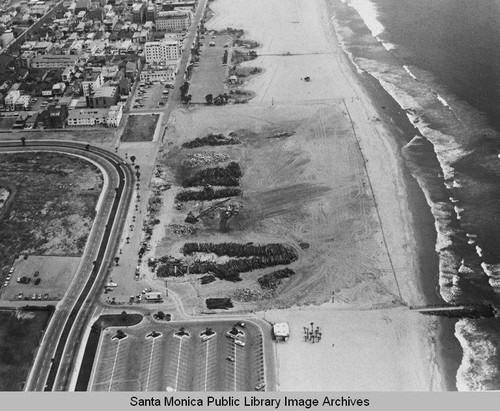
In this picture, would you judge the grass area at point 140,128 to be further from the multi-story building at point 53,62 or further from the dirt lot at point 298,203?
the multi-story building at point 53,62

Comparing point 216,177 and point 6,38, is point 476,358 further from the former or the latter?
point 6,38

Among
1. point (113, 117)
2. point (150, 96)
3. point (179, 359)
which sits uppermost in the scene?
point (179, 359)

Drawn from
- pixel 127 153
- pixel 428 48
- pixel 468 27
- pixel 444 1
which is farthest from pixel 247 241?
pixel 444 1

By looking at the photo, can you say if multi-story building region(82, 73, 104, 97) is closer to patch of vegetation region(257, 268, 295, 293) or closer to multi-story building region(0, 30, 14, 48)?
multi-story building region(0, 30, 14, 48)

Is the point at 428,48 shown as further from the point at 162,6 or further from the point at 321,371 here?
the point at 321,371

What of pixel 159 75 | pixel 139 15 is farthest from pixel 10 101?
pixel 139 15

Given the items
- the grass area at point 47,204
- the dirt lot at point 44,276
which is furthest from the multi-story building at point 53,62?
the dirt lot at point 44,276
